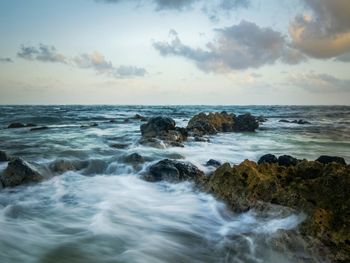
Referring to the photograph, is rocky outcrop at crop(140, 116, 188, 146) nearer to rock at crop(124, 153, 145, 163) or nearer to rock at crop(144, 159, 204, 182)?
rock at crop(124, 153, 145, 163)

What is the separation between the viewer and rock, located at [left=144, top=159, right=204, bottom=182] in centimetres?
855

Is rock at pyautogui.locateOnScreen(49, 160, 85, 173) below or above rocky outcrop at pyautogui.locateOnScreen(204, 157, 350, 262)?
below

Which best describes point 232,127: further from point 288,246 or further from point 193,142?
point 288,246

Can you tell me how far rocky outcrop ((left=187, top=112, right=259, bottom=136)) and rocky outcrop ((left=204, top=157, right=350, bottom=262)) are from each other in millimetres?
14331

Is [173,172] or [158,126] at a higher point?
[158,126]

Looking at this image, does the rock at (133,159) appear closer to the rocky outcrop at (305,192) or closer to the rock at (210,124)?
the rocky outcrop at (305,192)

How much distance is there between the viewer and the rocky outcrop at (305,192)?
14.8ft

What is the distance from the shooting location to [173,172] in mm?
8711

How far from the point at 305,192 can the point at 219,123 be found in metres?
19.0

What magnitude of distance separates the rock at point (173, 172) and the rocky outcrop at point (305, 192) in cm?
116

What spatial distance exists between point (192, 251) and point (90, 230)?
1895 mm

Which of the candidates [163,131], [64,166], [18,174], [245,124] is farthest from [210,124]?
[18,174]

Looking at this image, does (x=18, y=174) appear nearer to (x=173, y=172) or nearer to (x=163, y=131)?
(x=173, y=172)

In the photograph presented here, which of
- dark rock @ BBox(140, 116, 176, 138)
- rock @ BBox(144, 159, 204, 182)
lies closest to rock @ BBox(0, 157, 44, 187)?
rock @ BBox(144, 159, 204, 182)
